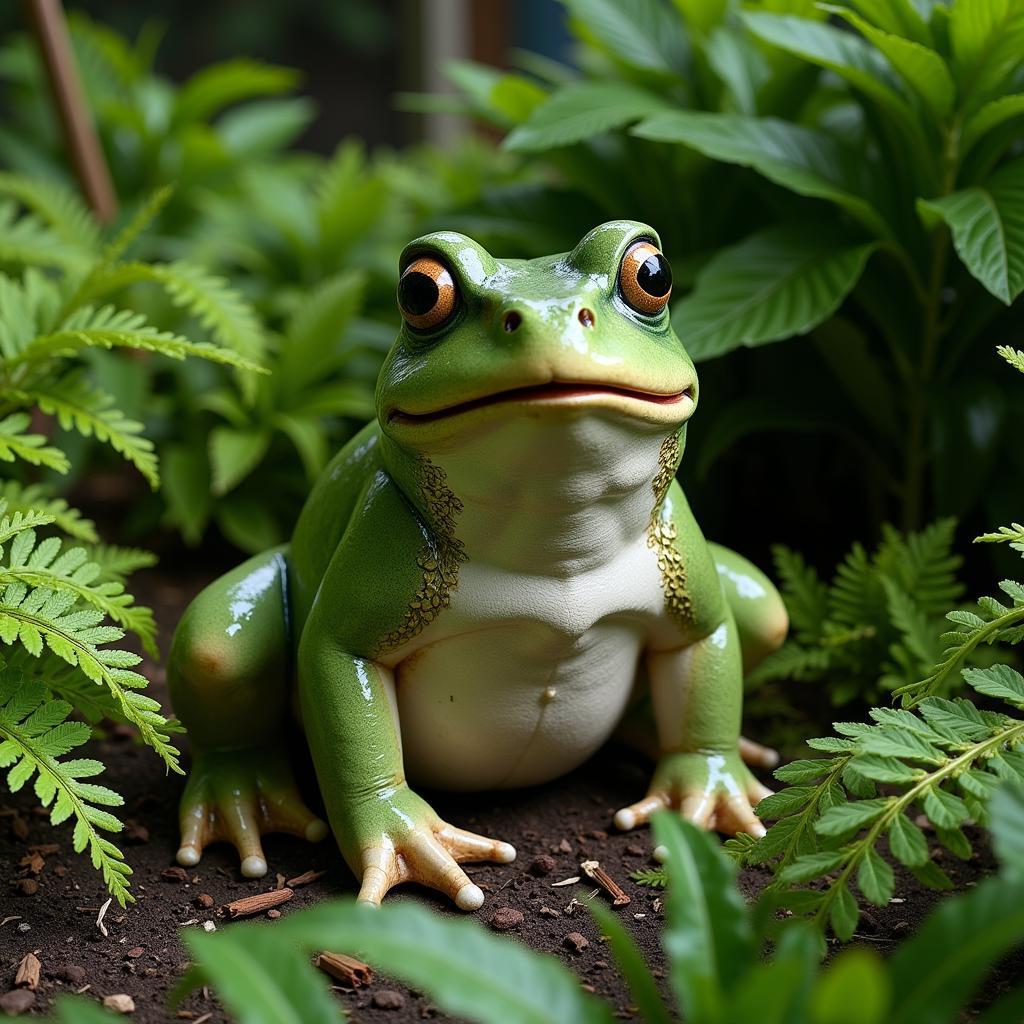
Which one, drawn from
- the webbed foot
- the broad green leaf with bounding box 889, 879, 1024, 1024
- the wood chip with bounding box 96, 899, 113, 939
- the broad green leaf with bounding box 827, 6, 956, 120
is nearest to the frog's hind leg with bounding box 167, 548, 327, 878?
the webbed foot

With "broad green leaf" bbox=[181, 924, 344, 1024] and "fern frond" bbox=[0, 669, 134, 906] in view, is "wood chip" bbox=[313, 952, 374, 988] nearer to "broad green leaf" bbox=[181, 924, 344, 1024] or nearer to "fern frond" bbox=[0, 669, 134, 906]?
"fern frond" bbox=[0, 669, 134, 906]

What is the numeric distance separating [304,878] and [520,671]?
1.77 ft

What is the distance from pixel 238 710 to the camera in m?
2.21

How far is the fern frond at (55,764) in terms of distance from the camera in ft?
5.85

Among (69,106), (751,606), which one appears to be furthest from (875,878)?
(69,106)

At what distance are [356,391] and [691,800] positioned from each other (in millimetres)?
1889

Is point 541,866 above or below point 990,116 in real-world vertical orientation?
below

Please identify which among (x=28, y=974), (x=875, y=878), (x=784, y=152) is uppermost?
(x=784, y=152)

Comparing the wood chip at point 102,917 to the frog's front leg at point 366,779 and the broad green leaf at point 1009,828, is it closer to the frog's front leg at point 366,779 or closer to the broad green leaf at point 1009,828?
the frog's front leg at point 366,779

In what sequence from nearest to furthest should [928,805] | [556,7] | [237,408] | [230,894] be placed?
1. [928,805]
2. [230,894]
3. [237,408]
4. [556,7]

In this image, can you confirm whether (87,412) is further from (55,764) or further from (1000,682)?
(1000,682)

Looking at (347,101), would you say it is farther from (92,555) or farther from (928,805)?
(928,805)

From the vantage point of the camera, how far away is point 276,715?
2.28 metres

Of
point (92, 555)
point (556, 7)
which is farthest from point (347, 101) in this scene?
point (92, 555)
